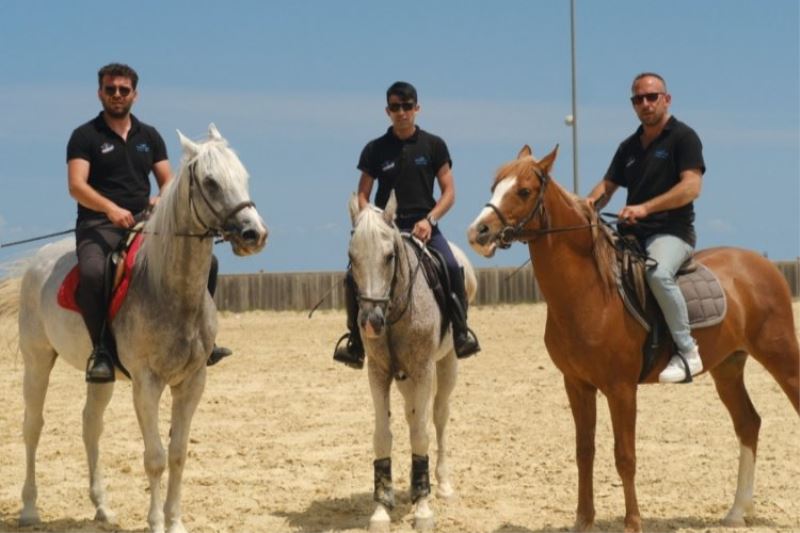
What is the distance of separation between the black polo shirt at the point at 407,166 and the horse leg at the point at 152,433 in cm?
236

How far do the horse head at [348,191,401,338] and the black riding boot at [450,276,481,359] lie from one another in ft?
3.75

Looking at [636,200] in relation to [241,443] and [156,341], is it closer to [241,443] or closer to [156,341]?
[156,341]

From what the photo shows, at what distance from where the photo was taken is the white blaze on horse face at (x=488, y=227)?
22.3ft

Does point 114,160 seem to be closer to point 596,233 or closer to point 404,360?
point 404,360

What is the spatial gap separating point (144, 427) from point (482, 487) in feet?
10.0

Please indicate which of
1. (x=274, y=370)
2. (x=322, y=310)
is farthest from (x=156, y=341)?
(x=322, y=310)

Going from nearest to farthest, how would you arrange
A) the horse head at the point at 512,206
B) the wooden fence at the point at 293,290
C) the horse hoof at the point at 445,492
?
the horse head at the point at 512,206 < the horse hoof at the point at 445,492 < the wooden fence at the point at 293,290

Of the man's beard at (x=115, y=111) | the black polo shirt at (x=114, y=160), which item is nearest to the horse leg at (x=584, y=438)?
the black polo shirt at (x=114, y=160)

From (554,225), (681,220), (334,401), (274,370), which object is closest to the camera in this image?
(554,225)

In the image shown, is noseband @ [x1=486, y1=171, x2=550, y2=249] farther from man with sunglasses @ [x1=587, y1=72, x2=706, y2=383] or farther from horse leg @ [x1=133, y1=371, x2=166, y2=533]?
horse leg @ [x1=133, y1=371, x2=166, y2=533]

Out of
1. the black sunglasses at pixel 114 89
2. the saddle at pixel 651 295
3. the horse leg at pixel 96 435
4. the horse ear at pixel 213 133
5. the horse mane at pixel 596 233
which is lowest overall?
the horse leg at pixel 96 435

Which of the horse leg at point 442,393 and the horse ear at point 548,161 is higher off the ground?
the horse ear at point 548,161

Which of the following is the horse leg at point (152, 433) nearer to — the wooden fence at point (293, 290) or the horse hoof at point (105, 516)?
the horse hoof at point (105, 516)

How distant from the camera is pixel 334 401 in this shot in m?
13.7
